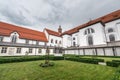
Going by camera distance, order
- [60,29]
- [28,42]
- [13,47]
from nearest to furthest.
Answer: [13,47], [28,42], [60,29]

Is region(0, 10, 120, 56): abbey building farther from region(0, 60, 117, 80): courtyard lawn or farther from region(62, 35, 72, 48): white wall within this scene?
region(0, 60, 117, 80): courtyard lawn

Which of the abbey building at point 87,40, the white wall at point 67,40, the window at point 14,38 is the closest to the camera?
the abbey building at point 87,40

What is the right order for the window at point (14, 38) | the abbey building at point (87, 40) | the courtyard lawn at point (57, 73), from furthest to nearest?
the window at point (14, 38), the abbey building at point (87, 40), the courtyard lawn at point (57, 73)

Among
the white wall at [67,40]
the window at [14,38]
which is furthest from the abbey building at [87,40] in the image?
the white wall at [67,40]

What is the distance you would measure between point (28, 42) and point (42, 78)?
26.2 meters

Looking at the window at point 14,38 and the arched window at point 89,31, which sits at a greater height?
the arched window at point 89,31

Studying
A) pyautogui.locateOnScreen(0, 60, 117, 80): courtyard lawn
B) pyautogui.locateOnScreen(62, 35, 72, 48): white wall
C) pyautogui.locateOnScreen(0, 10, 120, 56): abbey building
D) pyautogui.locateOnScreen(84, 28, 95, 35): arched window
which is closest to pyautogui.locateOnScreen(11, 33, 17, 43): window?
pyautogui.locateOnScreen(0, 10, 120, 56): abbey building

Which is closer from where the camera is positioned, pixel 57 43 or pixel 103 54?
pixel 103 54

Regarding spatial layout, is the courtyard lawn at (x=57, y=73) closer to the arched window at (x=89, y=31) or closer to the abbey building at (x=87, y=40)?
the abbey building at (x=87, y=40)

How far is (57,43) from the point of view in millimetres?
42938

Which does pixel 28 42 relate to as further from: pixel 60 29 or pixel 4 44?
pixel 60 29

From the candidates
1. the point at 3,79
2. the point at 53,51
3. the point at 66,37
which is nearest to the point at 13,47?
the point at 53,51

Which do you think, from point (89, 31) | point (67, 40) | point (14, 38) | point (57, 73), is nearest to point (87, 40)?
point (89, 31)

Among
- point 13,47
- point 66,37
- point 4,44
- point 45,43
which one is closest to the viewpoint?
point 4,44
